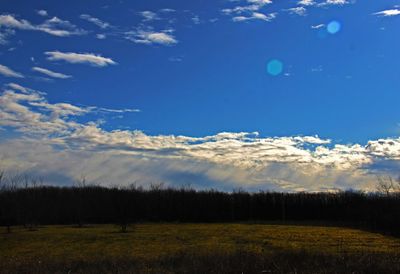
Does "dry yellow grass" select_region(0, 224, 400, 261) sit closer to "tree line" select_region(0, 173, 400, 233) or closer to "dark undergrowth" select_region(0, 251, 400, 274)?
"dark undergrowth" select_region(0, 251, 400, 274)

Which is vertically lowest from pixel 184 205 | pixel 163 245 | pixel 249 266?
pixel 163 245

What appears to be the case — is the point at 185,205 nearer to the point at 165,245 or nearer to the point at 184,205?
the point at 184,205

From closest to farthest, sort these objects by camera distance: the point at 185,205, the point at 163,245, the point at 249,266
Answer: the point at 249,266 → the point at 163,245 → the point at 185,205

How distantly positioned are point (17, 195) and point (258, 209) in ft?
184

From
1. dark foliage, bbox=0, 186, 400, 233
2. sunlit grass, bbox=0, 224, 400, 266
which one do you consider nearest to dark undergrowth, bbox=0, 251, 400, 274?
sunlit grass, bbox=0, 224, 400, 266

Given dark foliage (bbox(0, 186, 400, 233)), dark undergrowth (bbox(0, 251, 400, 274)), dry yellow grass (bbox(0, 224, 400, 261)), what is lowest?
dry yellow grass (bbox(0, 224, 400, 261))

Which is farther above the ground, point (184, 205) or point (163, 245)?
point (184, 205)

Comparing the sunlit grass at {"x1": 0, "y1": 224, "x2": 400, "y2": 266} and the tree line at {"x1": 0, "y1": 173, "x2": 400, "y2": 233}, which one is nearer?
the sunlit grass at {"x1": 0, "y1": 224, "x2": 400, "y2": 266}

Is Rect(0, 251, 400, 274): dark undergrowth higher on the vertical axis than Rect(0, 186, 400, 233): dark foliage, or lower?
lower

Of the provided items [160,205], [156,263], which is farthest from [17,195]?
[156,263]

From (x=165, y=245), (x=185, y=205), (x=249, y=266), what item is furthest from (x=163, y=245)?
(x=185, y=205)

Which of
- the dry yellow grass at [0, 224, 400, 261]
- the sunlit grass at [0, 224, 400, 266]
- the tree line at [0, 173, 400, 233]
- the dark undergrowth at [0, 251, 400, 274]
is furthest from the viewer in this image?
the tree line at [0, 173, 400, 233]

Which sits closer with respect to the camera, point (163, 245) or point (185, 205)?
point (163, 245)

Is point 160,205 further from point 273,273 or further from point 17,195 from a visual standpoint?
point 273,273
